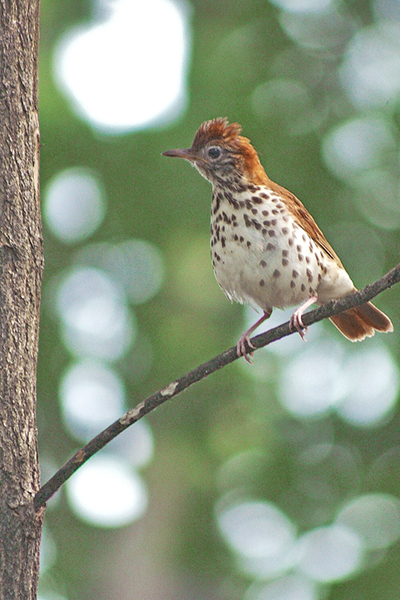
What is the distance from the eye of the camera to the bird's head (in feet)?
16.0

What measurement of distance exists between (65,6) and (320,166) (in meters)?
4.34

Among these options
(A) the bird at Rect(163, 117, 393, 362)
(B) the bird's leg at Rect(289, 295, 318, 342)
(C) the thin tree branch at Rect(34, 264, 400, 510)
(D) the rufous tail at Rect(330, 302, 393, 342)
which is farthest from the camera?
(D) the rufous tail at Rect(330, 302, 393, 342)

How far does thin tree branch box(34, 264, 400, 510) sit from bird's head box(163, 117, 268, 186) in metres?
1.81

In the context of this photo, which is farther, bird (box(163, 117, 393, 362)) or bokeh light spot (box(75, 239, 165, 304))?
bokeh light spot (box(75, 239, 165, 304))

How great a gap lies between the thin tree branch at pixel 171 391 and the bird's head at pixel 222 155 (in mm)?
1808

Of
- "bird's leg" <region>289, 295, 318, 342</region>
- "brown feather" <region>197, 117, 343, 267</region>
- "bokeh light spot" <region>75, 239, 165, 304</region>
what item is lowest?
"bird's leg" <region>289, 295, 318, 342</region>

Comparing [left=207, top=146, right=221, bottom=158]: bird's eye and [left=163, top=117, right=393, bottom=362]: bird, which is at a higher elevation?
[left=207, top=146, right=221, bottom=158]: bird's eye

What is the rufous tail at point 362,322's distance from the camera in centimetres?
500

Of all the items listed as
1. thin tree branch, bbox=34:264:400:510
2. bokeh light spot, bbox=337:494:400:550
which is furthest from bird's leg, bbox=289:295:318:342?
bokeh light spot, bbox=337:494:400:550

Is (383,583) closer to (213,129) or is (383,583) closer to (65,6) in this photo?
(213,129)

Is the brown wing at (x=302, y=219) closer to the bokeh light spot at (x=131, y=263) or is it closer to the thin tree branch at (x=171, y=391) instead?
the thin tree branch at (x=171, y=391)

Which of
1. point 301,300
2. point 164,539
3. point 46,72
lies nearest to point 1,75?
point 301,300

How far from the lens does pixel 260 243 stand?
4480 millimetres

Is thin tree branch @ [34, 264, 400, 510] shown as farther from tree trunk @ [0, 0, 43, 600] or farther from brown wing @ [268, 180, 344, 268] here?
brown wing @ [268, 180, 344, 268]
